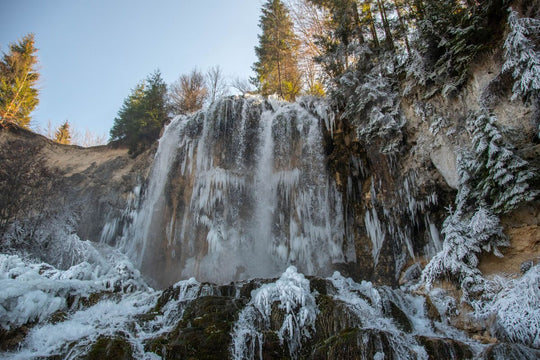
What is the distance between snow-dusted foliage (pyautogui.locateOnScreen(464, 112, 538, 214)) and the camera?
253 inches

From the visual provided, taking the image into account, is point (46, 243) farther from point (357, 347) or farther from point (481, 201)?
point (481, 201)

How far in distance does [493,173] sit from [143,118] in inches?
733

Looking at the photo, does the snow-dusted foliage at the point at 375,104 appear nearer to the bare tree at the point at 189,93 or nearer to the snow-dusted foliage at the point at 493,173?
the snow-dusted foliage at the point at 493,173

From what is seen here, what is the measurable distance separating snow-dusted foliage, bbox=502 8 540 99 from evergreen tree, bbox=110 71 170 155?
17138mm

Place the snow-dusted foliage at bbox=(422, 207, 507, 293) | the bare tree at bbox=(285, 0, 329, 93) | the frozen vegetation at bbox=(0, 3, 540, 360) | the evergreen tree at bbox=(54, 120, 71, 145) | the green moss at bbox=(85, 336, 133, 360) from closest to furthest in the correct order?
the green moss at bbox=(85, 336, 133, 360)
the frozen vegetation at bbox=(0, 3, 540, 360)
the snow-dusted foliage at bbox=(422, 207, 507, 293)
the bare tree at bbox=(285, 0, 329, 93)
the evergreen tree at bbox=(54, 120, 71, 145)

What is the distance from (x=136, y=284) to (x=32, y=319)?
402cm

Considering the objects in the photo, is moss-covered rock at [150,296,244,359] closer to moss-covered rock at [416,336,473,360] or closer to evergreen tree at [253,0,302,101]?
moss-covered rock at [416,336,473,360]

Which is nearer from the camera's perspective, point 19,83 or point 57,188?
point 57,188

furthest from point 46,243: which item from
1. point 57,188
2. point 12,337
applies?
point 12,337

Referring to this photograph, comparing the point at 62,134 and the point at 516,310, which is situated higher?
the point at 62,134

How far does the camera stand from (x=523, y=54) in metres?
7.02

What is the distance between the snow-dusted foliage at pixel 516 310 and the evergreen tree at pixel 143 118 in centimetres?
1815

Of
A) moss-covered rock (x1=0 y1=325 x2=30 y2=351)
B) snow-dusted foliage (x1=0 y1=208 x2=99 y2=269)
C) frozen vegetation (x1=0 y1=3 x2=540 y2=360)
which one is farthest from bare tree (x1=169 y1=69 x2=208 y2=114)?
moss-covered rock (x1=0 y1=325 x2=30 y2=351)

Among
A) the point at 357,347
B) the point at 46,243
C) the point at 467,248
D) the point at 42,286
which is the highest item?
the point at 46,243
